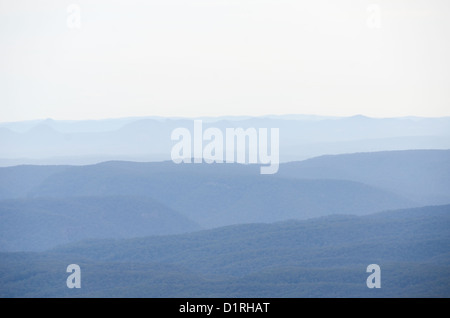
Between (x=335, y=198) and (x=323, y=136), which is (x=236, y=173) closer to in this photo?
(x=335, y=198)

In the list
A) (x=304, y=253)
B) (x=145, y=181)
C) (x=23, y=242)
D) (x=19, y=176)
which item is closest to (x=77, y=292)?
(x=304, y=253)

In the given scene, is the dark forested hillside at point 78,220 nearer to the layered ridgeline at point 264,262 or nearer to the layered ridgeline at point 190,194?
the layered ridgeline at point 190,194

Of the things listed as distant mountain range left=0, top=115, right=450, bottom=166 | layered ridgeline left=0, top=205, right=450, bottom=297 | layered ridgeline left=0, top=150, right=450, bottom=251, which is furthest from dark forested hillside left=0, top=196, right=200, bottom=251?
distant mountain range left=0, top=115, right=450, bottom=166

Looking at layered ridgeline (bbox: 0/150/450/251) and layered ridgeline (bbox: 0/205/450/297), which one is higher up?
layered ridgeline (bbox: 0/150/450/251)

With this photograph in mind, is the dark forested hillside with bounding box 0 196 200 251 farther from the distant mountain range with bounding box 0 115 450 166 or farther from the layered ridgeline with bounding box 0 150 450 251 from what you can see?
the distant mountain range with bounding box 0 115 450 166

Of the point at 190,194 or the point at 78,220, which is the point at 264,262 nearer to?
the point at 78,220

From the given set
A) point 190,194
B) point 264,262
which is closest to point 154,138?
point 190,194

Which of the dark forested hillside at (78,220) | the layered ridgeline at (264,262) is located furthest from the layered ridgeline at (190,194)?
the layered ridgeline at (264,262)
